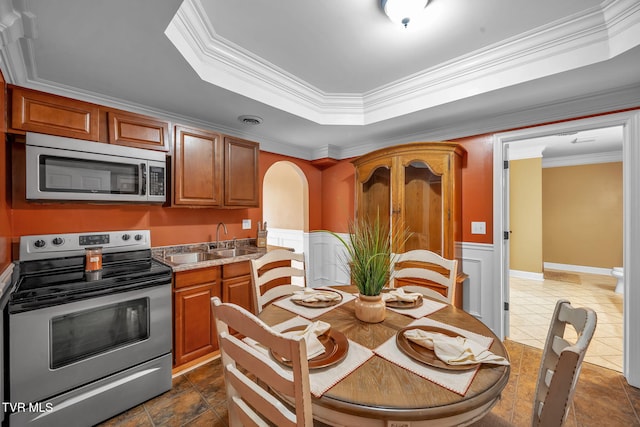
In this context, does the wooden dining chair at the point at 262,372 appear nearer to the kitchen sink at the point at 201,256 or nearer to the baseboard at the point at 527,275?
the kitchen sink at the point at 201,256

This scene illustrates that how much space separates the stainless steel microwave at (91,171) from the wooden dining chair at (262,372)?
1687mm

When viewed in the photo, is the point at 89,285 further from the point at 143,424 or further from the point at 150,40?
the point at 150,40

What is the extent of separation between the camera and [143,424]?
164 cm

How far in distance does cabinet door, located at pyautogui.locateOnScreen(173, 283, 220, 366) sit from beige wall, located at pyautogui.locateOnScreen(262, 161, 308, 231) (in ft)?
8.09

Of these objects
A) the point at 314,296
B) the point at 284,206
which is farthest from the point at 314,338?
the point at 284,206

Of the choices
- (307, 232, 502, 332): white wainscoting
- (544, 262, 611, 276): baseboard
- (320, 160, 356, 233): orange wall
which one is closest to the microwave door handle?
(320, 160, 356, 233): orange wall

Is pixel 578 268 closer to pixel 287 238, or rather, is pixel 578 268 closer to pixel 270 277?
pixel 287 238

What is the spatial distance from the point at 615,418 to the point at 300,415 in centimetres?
Answer: 230

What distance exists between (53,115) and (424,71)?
9.01ft

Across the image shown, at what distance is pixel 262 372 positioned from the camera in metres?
0.74

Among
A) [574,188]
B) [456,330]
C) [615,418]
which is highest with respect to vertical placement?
[574,188]

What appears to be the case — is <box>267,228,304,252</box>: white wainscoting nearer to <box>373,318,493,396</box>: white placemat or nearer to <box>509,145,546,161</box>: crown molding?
<box>373,318,493,396</box>: white placemat

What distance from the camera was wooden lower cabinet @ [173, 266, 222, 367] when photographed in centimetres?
207

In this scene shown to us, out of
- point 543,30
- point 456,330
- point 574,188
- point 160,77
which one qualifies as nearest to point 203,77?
point 160,77
